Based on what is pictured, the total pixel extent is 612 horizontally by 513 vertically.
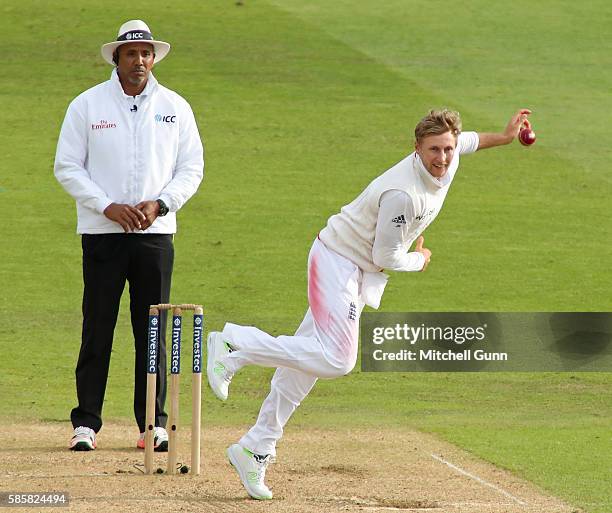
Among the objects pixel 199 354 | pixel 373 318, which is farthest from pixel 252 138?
pixel 199 354

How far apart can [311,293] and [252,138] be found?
10.6m

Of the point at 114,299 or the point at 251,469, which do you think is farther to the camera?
the point at 114,299

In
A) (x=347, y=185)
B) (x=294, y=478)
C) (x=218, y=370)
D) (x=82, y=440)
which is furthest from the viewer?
(x=347, y=185)

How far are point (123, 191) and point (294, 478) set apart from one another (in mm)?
1792

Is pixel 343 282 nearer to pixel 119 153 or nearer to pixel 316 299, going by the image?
pixel 316 299

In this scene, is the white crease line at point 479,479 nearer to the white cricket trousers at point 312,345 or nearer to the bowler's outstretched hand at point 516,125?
the white cricket trousers at point 312,345

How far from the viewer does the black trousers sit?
26.7 feet

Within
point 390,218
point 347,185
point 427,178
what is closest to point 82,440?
point 390,218

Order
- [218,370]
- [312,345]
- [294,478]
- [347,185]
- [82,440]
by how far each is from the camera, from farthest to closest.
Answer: [347,185] < [82,440] < [294,478] < [218,370] < [312,345]

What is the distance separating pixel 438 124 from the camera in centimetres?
706

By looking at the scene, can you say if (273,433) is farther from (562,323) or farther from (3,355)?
(562,323)

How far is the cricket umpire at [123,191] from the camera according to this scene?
26.6 feet

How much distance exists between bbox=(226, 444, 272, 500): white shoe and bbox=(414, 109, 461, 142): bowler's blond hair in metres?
1.72

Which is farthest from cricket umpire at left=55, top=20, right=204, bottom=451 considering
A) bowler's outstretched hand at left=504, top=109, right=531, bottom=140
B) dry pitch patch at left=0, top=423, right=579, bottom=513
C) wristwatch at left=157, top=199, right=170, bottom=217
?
bowler's outstretched hand at left=504, top=109, right=531, bottom=140
